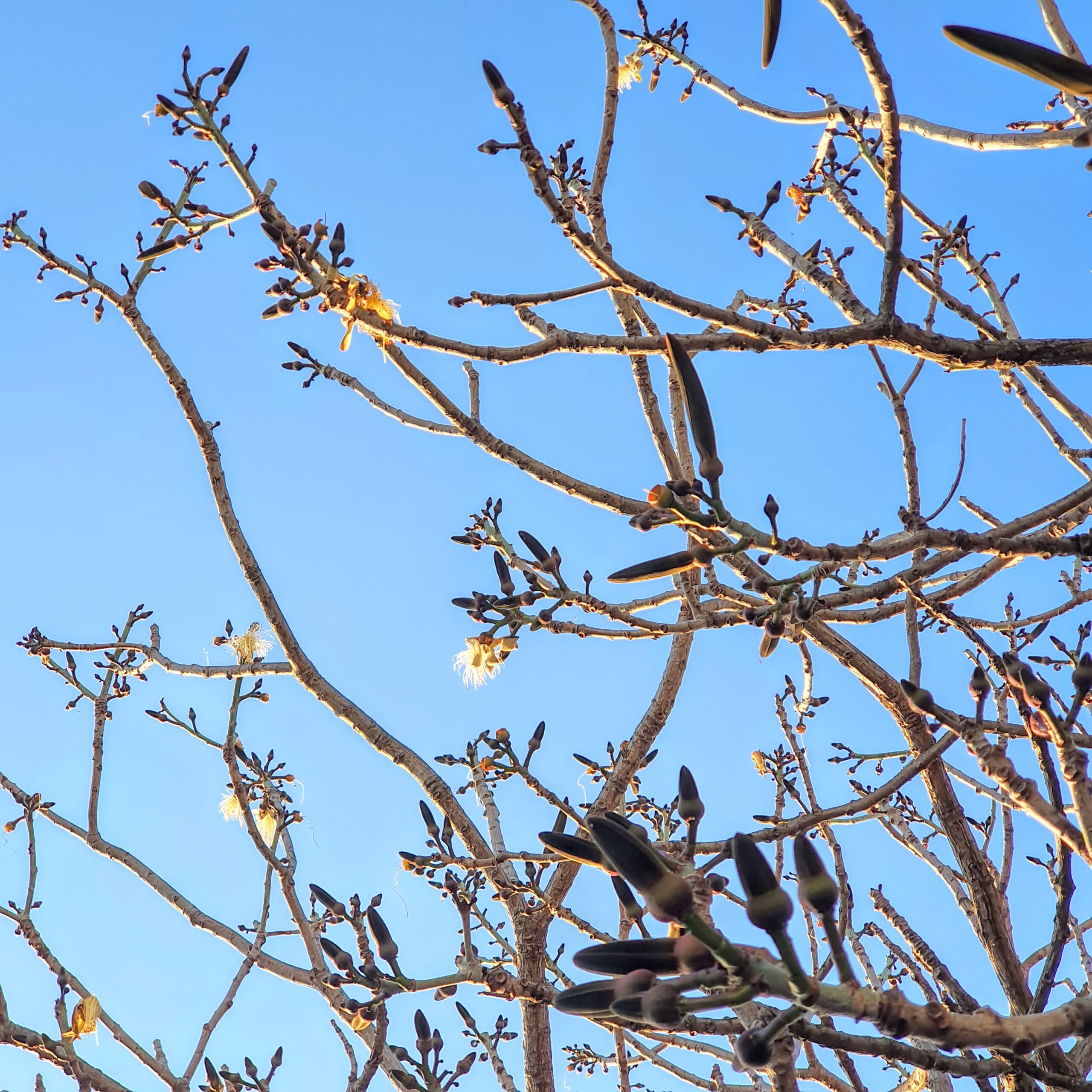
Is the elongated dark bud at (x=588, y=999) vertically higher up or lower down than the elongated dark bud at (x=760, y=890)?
lower down

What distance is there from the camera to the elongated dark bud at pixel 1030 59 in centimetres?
128

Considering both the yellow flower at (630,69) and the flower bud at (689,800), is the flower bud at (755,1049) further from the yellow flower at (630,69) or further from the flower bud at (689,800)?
the yellow flower at (630,69)

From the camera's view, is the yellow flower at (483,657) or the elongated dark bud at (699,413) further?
the yellow flower at (483,657)

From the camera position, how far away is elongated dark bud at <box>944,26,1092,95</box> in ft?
4.21

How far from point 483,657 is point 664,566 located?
5.78 feet

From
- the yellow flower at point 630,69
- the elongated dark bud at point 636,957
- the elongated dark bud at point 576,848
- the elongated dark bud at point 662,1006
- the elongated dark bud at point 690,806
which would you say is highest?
the yellow flower at point 630,69

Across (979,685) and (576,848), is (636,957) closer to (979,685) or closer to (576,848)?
(576,848)

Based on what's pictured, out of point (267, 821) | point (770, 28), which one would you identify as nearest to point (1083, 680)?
point (770, 28)

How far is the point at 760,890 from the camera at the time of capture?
3.44ft

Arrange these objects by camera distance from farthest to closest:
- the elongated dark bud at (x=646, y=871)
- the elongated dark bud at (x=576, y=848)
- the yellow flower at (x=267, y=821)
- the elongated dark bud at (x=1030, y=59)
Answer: the yellow flower at (x=267, y=821), the elongated dark bud at (x=576, y=848), the elongated dark bud at (x=1030, y=59), the elongated dark bud at (x=646, y=871)

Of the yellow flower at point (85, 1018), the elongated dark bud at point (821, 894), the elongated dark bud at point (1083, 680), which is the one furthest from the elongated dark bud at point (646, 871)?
the yellow flower at point (85, 1018)

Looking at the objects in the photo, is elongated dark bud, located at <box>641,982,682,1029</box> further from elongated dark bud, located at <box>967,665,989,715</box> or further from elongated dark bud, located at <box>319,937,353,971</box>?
elongated dark bud, located at <box>319,937,353,971</box>

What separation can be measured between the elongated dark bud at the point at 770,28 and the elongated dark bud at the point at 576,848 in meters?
1.57

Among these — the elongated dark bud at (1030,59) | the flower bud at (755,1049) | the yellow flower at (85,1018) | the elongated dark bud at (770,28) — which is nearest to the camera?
the flower bud at (755,1049)
